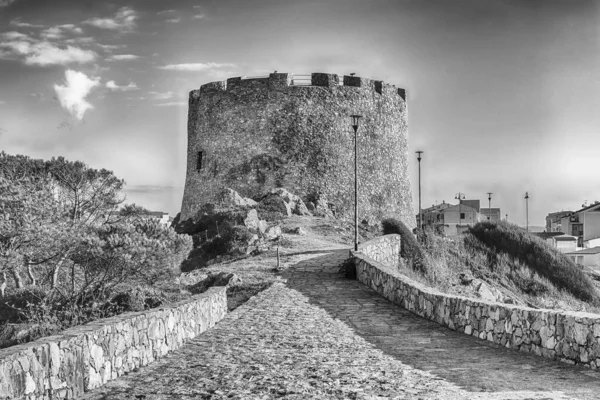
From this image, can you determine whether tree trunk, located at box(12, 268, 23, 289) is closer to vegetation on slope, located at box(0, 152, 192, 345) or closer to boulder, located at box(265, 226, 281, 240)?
vegetation on slope, located at box(0, 152, 192, 345)

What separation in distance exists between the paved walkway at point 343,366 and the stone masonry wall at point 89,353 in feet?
0.61

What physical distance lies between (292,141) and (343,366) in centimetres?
2877

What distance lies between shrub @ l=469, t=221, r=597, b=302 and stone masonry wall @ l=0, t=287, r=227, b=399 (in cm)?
2321

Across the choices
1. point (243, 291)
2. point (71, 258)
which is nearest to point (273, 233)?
point (243, 291)

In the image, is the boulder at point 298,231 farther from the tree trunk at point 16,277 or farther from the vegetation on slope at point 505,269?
the tree trunk at point 16,277

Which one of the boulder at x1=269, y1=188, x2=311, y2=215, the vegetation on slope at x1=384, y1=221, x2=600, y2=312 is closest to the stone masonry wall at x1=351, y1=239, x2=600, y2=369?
the vegetation on slope at x1=384, y1=221, x2=600, y2=312

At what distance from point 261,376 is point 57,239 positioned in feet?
43.6

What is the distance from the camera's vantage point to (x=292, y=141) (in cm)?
3669

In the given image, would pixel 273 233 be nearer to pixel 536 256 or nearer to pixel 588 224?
pixel 536 256

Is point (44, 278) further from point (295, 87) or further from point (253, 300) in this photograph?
point (295, 87)

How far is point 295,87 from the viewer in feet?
122

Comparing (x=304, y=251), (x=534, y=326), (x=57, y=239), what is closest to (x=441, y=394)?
(x=534, y=326)

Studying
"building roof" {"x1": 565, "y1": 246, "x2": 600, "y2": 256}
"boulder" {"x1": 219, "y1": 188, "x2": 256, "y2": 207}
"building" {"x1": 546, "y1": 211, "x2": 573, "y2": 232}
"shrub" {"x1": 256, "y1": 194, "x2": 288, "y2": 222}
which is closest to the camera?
"shrub" {"x1": 256, "y1": 194, "x2": 288, "y2": 222}

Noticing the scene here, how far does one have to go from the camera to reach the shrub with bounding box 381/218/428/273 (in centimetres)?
2583
